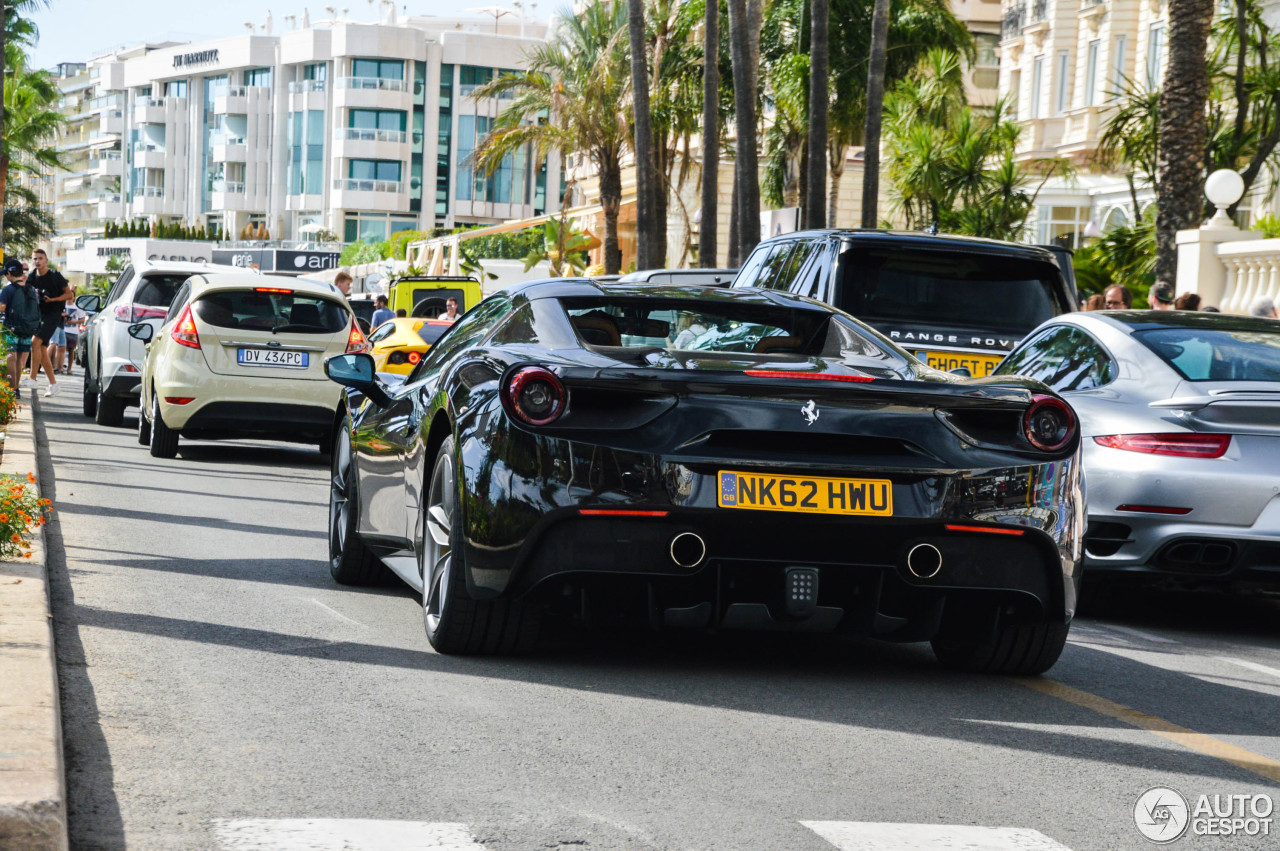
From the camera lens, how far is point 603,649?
6945 millimetres

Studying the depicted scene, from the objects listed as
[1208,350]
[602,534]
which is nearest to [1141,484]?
[1208,350]

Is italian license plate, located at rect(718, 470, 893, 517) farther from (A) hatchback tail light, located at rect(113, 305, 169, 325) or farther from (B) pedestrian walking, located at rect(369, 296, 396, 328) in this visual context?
(B) pedestrian walking, located at rect(369, 296, 396, 328)

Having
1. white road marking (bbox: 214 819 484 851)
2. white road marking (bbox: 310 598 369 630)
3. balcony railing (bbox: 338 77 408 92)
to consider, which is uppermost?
balcony railing (bbox: 338 77 408 92)

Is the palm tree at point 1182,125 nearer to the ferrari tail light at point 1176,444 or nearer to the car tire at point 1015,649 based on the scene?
the ferrari tail light at point 1176,444

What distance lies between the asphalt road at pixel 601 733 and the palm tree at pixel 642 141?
24591 mm

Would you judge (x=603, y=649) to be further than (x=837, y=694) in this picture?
Yes

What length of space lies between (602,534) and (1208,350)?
4134 millimetres

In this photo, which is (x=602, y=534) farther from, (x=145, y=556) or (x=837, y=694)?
(x=145, y=556)

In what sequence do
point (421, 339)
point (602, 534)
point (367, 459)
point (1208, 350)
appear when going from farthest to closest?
point (421, 339) < point (1208, 350) < point (367, 459) < point (602, 534)

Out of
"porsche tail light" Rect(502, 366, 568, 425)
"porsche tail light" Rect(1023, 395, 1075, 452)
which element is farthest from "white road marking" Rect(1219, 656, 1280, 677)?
"porsche tail light" Rect(502, 366, 568, 425)

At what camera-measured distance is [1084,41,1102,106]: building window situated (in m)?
44.6

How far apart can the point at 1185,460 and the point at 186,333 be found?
9432 mm

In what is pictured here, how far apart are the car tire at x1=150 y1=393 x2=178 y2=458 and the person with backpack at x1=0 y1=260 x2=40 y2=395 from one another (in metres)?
6.09

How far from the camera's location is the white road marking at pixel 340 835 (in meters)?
4.21
